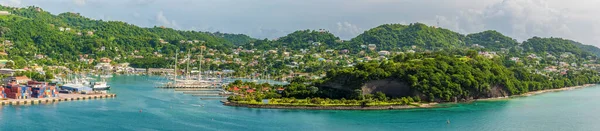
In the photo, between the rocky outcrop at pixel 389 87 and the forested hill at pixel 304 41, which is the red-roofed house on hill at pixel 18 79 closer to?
the rocky outcrop at pixel 389 87

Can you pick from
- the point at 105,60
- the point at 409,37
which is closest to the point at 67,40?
the point at 105,60

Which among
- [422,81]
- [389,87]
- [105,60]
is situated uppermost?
[105,60]

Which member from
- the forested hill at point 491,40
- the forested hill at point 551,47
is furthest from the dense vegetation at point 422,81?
the forested hill at point 491,40

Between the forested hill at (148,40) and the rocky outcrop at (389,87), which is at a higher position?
the forested hill at (148,40)

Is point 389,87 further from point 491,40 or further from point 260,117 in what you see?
point 491,40

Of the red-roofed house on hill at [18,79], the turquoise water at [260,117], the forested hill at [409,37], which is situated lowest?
the turquoise water at [260,117]

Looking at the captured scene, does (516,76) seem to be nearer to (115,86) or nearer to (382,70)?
(382,70)

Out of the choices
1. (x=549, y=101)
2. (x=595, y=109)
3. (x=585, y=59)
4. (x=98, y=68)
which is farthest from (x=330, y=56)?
(x=595, y=109)
